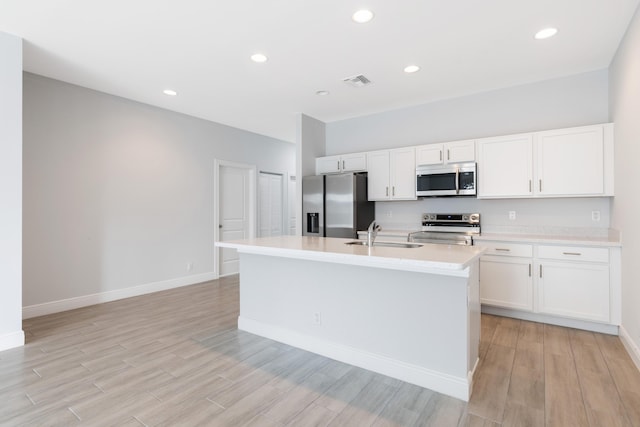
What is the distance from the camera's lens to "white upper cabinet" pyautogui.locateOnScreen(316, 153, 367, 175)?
480 cm

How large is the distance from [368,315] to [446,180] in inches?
93.0

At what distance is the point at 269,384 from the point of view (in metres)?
2.20

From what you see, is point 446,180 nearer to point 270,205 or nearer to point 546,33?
point 546,33

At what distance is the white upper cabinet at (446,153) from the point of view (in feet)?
13.0

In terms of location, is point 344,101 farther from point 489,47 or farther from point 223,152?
point 223,152

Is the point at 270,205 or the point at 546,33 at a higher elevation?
the point at 546,33

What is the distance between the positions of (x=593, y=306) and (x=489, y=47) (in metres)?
2.62

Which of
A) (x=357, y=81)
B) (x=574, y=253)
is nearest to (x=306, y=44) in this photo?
(x=357, y=81)

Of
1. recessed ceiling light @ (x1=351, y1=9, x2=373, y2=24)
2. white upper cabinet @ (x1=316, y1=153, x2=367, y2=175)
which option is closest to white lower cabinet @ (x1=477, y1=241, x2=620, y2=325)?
→ white upper cabinet @ (x1=316, y1=153, x2=367, y2=175)

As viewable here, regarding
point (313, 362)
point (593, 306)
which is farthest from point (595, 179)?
point (313, 362)

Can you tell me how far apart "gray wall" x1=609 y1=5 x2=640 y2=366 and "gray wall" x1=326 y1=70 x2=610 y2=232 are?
39cm

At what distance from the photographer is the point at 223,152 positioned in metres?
5.65

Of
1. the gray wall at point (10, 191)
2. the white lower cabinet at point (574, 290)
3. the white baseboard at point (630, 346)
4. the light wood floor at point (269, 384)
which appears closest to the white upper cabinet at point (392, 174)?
the white lower cabinet at point (574, 290)

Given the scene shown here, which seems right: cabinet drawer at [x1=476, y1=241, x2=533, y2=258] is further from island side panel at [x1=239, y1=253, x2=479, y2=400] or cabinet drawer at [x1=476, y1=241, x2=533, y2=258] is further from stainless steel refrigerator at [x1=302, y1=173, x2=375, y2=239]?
stainless steel refrigerator at [x1=302, y1=173, x2=375, y2=239]
